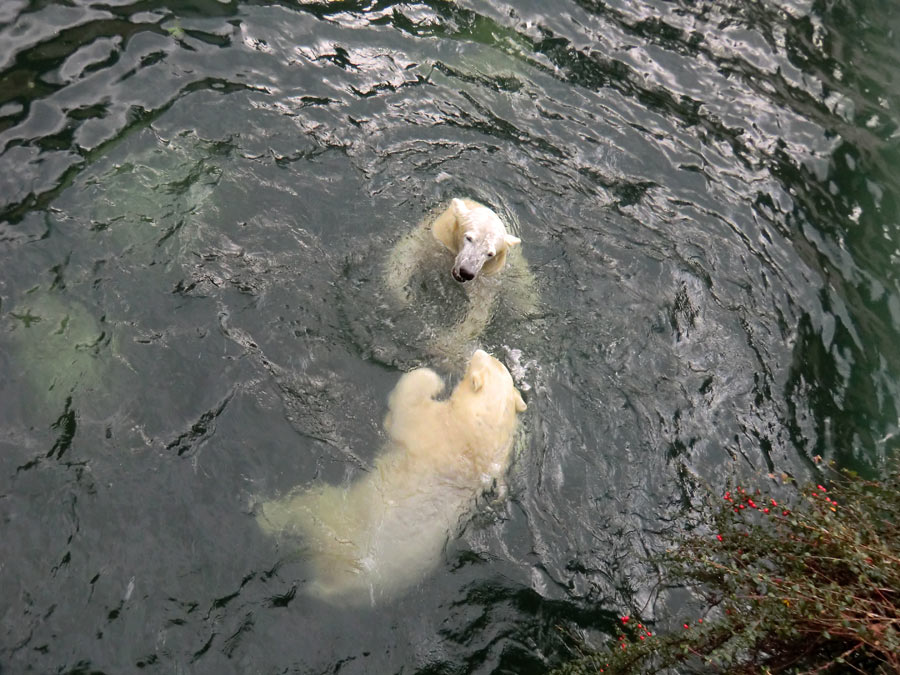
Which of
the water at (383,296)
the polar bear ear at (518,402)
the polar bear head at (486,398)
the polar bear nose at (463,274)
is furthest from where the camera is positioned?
the polar bear nose at (463,274)

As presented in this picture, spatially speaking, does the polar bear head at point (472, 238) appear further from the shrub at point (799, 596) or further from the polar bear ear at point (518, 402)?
the shrub at point (799, 596)

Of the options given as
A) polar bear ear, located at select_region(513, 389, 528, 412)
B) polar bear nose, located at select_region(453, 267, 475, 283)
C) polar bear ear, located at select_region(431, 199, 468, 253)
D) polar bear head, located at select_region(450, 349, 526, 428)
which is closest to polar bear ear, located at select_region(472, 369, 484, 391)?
polar bear head, located at select_region(450, 349, 526, 428)

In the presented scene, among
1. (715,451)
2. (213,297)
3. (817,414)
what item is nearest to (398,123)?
(213,297)

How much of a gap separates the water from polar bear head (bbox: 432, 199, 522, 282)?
479 mm

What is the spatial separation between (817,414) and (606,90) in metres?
5.23

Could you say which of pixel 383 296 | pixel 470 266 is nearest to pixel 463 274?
pixel 470 266

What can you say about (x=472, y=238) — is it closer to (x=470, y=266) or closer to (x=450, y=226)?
(x=470, y=266)

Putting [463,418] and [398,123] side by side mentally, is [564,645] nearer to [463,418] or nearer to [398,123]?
[463,418]

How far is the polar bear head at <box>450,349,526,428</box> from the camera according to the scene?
616 cm

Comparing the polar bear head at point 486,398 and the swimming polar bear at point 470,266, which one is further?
the swimming polar bear at point 470,266

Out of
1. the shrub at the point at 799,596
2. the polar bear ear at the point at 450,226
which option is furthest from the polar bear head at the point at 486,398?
the shrub at the point at 799,596

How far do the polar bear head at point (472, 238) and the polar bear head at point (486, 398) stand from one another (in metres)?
0.97

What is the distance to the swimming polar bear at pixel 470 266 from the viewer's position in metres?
7.22

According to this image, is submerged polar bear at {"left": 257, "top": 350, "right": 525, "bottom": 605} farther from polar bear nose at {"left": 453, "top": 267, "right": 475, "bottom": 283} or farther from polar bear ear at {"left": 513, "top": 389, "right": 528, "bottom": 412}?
polar bear nose at {"left": 453, "top": 267, "right": 475, "bottom": 283}
